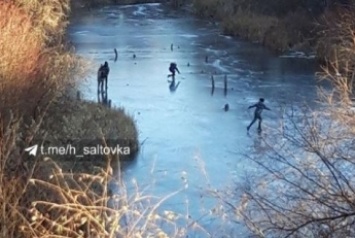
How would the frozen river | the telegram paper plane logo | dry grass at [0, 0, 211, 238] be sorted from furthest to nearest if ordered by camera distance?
the frozen river, the telegram paper plane logo, dry grass at [0, 0, 211, 238]

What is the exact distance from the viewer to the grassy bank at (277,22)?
33.1 meters

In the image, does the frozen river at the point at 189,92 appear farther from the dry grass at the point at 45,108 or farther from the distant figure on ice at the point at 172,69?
the dry grass at the point at 45,108

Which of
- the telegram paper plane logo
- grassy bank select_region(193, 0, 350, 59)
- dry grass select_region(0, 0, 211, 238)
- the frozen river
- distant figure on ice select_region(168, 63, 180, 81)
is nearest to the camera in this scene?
dry grass select_region(0, 0, 211, 238)

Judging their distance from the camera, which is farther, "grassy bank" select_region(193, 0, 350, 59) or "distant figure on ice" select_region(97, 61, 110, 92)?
"grassy bank" select_region(193, 0, 350, 59)

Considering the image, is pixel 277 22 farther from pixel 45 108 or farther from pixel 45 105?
pixel 45 108

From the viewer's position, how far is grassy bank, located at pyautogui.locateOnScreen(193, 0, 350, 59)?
109 ft

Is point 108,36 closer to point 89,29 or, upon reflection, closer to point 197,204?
point 89,29

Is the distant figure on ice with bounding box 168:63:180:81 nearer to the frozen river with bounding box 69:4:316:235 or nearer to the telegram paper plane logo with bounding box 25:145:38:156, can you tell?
the frozen river with bounding box 69:4:316:235

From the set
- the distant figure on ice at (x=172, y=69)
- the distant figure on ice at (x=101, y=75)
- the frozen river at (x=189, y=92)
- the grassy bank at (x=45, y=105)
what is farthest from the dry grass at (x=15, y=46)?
the distant figure on ice at (x=172, y=69)

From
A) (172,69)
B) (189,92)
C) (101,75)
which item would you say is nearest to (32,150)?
(101,75)

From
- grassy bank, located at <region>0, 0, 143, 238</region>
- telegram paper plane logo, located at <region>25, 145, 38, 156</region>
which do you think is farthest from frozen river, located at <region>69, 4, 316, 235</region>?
telegram paper plane logo, located at <region>25, 145, 38, 156</region>

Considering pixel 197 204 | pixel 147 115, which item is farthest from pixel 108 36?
pixel 197 204

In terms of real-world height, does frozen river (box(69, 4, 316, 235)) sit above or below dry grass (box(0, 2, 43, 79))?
below

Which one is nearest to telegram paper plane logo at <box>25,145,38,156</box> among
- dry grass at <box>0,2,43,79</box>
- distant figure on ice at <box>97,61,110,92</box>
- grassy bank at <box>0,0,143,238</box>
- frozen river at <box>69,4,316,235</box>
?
grassy bank at <box>0,0,143,238</box>
